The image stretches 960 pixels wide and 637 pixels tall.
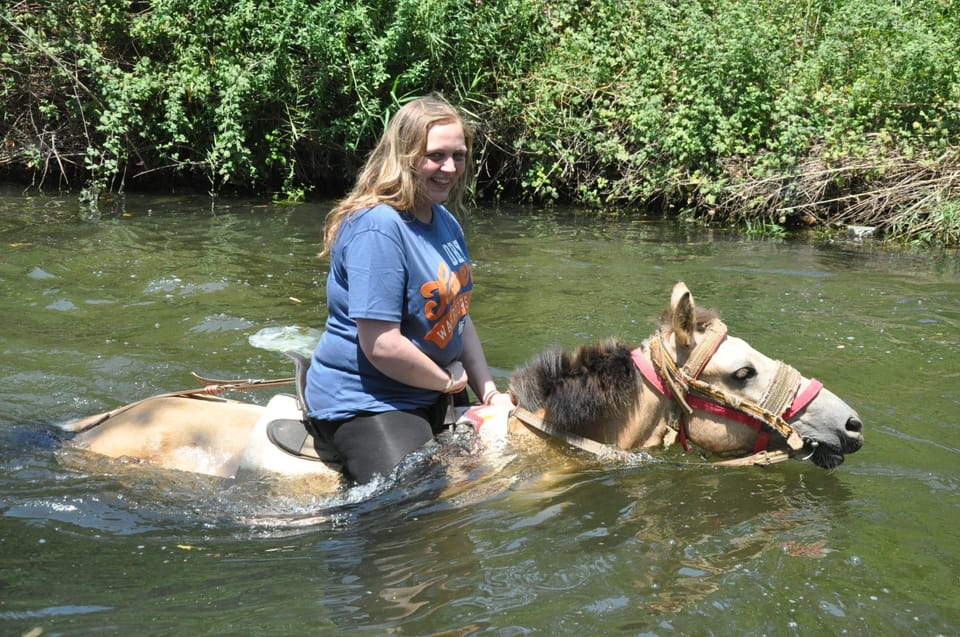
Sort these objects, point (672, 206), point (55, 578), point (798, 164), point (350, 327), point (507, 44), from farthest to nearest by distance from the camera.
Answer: point (507, 44), point (672, 206), point (798, 164), point (350, 327), point (55, 578)

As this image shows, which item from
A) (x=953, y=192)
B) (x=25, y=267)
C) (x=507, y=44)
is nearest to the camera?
(x=25, y=267)

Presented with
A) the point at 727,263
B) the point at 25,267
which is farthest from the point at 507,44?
the point at 25,267

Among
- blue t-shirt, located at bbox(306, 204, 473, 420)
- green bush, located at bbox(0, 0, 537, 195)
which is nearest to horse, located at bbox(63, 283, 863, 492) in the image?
blue t-shirt, located at bbox(306, 204, 473, 420)

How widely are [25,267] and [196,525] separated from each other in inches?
282

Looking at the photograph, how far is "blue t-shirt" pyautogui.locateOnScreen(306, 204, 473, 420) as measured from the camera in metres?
4.37

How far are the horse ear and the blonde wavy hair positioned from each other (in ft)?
4.05

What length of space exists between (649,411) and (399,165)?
1617 millimetres

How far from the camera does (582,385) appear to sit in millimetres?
4762

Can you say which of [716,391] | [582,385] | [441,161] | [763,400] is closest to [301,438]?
[582,385]

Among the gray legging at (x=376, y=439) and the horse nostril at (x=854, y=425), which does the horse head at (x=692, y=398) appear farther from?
the gray legging at (x=376, y=439)

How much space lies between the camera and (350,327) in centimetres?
464

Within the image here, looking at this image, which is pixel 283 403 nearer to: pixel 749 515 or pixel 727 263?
pixel 749 515

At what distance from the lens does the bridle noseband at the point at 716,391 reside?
4.67 meters

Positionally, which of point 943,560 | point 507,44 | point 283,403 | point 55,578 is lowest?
point 55,578
